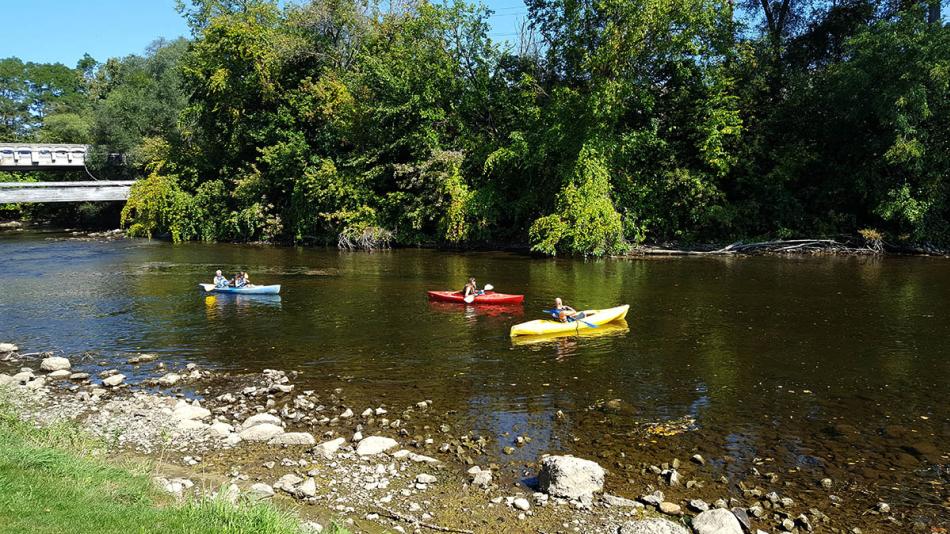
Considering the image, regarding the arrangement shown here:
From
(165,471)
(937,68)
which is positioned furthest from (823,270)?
(165,471)

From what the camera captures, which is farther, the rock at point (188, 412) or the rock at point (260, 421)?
the rock at point (188, 412)

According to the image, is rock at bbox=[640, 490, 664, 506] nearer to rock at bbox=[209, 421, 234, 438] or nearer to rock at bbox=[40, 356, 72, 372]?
rock at bbox=[209, 421, 234, 438]

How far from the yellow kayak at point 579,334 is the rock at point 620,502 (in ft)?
32.0

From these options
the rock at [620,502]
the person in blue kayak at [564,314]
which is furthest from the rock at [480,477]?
the person in blue kayak at [564,314]

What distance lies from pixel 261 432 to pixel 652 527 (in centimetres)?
695

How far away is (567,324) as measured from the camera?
68.8ft

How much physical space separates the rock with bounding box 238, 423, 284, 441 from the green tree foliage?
88.3ft

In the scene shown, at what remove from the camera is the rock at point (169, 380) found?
51.1 ft

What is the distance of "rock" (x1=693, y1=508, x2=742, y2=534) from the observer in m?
8.87

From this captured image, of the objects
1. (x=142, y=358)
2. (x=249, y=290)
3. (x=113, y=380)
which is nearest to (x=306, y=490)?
(x=113, y=380)

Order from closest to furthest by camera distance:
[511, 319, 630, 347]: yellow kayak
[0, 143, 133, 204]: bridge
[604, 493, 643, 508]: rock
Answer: [604, 493, 643, 508]: rock
[511, 319, 630, 347]: yellow kayak
[0, 143, 133, 204]: bridge

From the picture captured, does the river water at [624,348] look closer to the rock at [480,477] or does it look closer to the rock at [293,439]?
the rock at [480,477]

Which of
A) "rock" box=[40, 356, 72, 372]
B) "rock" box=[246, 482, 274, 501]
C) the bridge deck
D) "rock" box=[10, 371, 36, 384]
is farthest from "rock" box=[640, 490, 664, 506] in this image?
the bridge deck

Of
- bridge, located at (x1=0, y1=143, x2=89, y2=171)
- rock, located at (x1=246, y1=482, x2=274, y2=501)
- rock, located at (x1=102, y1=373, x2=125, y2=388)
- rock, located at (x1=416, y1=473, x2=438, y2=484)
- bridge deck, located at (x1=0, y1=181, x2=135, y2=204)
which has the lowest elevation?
rock, located at (x1=416, y1=473, x2=438, y2=484)
